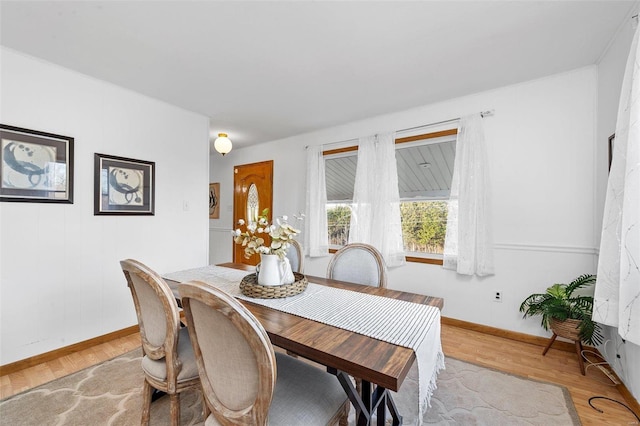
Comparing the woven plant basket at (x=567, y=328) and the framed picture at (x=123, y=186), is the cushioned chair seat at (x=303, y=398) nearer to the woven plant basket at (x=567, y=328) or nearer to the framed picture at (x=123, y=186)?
the woven plant basket at (x=567, y=328)

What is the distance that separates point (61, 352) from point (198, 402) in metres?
1.50

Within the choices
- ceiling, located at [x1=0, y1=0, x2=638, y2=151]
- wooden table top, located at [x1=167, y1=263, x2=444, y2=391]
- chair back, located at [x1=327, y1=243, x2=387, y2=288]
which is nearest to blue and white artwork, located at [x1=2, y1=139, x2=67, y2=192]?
ceiling, located at [x1=0, y1=0, x2=638, y2=151]

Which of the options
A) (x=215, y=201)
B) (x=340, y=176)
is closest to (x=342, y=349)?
(x=340, y=176)

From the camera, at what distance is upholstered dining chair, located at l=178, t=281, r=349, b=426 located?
793 millimetres

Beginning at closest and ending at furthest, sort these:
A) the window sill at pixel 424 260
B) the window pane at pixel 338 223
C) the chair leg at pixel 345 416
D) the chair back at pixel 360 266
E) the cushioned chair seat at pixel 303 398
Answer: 1. the cushioned chair seat at pixel 303 398
2. the chair leg at pixel 345 416
3. the chair back at pixel 360 266
4. the window sill at pixel 424 260
5. the window pane at pixel 338 223

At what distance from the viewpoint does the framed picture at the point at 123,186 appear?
2549 mm

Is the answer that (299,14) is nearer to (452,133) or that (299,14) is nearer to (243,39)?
(243,39)

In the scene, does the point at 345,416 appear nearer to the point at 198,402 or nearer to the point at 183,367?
the point at 183,367

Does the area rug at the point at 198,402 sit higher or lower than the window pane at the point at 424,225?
lower

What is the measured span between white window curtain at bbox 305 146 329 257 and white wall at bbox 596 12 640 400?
2.74 m

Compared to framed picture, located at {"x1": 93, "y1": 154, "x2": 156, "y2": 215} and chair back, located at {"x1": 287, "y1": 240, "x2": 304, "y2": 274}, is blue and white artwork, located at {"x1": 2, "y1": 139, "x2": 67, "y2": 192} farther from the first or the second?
chair back, located at {"x1": 287, "y1": 240, "x2": 304, "y2": 274}

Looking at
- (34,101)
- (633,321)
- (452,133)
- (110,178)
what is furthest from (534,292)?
(34,101)

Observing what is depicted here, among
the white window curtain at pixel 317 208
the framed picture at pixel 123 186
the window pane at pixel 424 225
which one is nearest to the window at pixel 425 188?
the window pane at pixel 424 225

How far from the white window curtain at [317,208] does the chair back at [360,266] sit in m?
1.69
